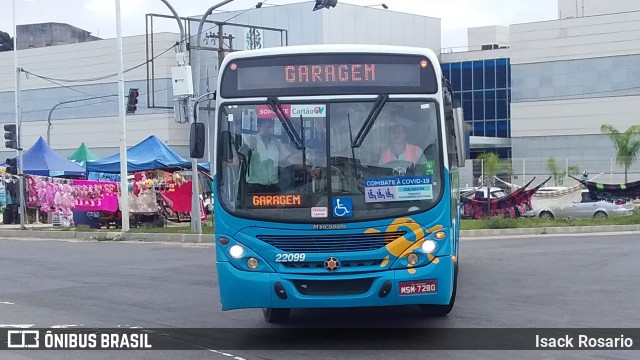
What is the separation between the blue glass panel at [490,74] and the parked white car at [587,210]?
30.0 m

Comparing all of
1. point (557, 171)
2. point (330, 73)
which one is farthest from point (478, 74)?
point (330, 73)

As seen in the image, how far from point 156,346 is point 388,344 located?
8.29 feet

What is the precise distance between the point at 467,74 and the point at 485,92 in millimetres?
1860

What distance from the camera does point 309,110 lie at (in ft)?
30.3

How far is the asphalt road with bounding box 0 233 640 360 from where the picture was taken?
10211mm

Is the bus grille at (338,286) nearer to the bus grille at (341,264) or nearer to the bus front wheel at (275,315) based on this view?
the bus grille at (341,264)

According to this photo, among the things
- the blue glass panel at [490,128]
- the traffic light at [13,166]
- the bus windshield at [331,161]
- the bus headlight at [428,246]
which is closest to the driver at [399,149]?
the bus windshield at [331,161]

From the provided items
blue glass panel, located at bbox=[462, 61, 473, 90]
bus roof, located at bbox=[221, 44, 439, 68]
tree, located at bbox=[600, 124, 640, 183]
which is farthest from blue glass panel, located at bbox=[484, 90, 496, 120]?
bus roof, located at bbox=[221, 44, 439, 68]

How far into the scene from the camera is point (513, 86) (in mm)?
57219

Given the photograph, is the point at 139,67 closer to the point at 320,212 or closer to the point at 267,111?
the point at 267,111

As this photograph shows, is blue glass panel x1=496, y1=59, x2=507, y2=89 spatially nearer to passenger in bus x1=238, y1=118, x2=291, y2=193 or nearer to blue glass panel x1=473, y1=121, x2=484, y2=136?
blue glass panel x1=473, y1=121, x2=484, y2=136

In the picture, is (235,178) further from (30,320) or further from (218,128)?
(30,320)

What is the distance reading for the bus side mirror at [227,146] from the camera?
9.32m

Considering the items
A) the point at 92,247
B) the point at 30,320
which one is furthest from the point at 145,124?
the point at 30,320
